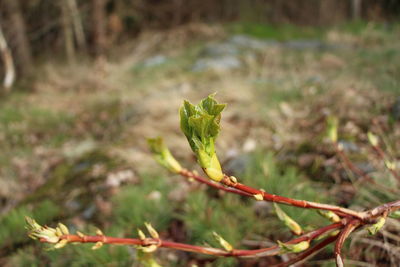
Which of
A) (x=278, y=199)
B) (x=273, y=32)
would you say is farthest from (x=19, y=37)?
(x=278, y=199)

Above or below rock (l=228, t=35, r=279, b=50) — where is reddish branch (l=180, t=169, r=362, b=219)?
above

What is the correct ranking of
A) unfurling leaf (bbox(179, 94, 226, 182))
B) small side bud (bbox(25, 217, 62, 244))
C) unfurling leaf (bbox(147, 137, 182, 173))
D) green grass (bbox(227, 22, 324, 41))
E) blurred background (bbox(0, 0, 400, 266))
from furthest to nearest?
green grass (bbox(227, 22, 324, 41)), blurred background (bbox(0, 0, 400, 266)), unfurling leaf (bbox(147, 137, 182, 173)), small side bud (bbox(25, 217, 62, 244)), unfurling leaf (bbox(179, 94, 226, 182))

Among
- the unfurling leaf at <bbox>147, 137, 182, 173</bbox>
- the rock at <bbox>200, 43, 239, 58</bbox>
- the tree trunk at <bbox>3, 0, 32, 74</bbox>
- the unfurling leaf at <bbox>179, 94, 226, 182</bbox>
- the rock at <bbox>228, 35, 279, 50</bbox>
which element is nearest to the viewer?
the unfurling leaf at <bbox>179, 94, 226, 182</bbox>

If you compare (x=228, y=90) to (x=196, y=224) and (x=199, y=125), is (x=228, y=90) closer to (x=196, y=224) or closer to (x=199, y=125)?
(x=196, y=224)

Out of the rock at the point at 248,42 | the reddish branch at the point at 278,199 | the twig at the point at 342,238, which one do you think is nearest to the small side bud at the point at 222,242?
the reddish branch at the point at 278,199

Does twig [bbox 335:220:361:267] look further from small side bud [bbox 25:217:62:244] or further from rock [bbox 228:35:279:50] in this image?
rock [bbox 228:35:279:50]

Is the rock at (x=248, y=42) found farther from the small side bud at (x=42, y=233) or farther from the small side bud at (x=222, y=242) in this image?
the small side bud at (x=42, y=233)

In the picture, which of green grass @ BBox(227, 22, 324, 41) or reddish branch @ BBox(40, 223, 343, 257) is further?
green grass @ BBox(227, 22, 324, 41)

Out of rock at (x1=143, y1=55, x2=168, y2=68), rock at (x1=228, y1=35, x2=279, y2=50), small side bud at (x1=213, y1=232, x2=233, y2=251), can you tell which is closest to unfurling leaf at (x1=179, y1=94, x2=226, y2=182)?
small side bud at (x1=213, y1=232, x2=233, y2=251)

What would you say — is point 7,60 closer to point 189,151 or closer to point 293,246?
point 189,151
